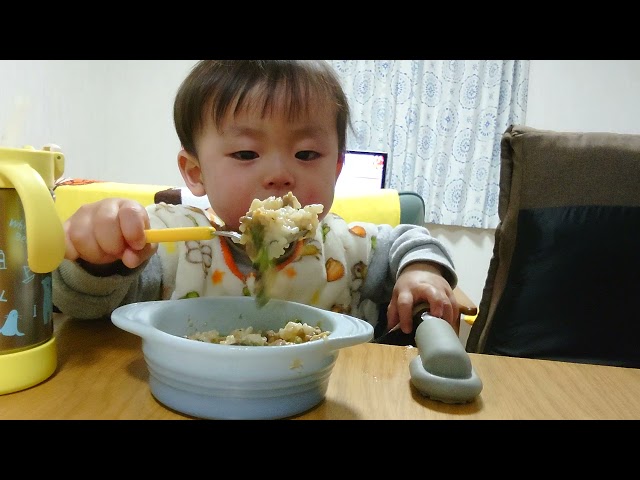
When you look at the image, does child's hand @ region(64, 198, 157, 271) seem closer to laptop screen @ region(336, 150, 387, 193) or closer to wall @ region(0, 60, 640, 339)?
laptop screen @ region(336, 150, 387, 193)

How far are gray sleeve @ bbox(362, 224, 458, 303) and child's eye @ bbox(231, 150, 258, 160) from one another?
0.33 meters

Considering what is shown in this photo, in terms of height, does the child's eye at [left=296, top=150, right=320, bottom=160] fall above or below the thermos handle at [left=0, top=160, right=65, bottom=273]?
above

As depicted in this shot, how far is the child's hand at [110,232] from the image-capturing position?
57cm

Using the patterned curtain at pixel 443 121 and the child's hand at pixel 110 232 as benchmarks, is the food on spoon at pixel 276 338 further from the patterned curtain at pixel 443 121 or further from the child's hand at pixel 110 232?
the patterned curtain at pixel 443 121

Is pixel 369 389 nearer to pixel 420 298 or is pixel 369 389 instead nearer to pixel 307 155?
pixel 420 298

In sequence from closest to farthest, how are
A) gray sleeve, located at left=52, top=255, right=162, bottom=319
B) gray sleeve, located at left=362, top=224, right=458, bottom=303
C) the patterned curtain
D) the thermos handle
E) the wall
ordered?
the thermos handle → gray sleeve, located at left=52, top=255, right=162, bottom=319 → gray sleeve, located at left=362, top=224, right=458, bottom=303 → the wall → the patterned curtain

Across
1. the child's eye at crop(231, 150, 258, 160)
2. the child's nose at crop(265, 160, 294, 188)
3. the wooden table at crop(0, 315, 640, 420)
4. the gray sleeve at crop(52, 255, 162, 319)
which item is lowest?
the wooden table at crop(0, 315, 640, 420)

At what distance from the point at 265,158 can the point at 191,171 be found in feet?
0.72

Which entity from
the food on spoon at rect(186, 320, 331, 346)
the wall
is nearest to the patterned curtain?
the wall

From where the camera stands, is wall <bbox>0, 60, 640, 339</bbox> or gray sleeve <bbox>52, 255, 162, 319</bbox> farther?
wall <bbox>0, 60, 640, 339</bbox>

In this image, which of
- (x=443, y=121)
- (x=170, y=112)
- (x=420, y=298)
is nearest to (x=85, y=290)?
(x=420, y=298)

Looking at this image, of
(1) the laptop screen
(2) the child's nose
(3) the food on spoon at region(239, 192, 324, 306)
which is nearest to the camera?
(3) the food on spoon at region(239, 192, 324, 306)

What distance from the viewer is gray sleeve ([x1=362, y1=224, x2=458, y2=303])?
0.92m

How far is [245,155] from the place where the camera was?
0.83m
